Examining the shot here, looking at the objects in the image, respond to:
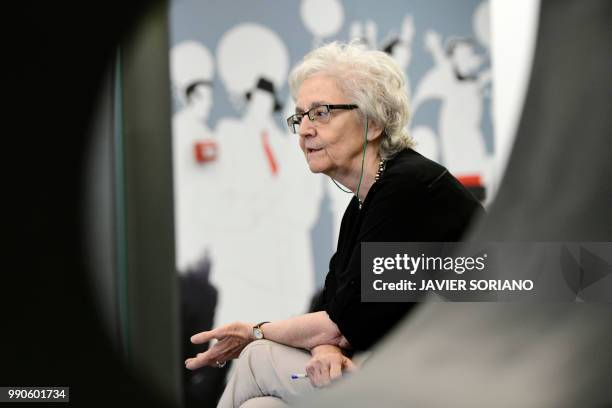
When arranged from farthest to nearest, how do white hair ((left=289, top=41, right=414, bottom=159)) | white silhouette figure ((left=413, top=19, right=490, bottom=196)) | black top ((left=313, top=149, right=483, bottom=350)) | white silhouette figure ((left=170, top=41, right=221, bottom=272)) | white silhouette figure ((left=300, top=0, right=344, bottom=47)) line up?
1. white silhouette figure ((left=413, top=19, right=490, bottom=196))
2. white silhouette figure ((left=300, top=0, right=344, bottom=47))
3. white silhouette figure ((left=170, top=41, right=221, bottom=272))
4. white hair ((left=289, top=41, right=414, bottom=159))
5. black top ((left=313, top=149, right=483, bottom=350))

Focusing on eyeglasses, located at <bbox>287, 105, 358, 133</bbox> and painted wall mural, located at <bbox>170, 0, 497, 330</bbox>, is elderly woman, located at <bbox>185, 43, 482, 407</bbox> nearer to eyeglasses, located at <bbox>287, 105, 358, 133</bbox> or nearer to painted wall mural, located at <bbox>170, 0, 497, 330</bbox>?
eyeglasses, located at <bbox>287, 105, 358, 133</bbox>

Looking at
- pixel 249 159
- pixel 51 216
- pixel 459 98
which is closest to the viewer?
pixel 51 216

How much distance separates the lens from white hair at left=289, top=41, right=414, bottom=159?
1.21 meters

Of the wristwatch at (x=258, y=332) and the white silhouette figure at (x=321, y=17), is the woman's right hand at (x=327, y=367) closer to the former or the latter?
the wristwatch at (x=258, y=332)

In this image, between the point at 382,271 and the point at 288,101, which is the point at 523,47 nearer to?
the point at 288,101

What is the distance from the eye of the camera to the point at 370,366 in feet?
2.55

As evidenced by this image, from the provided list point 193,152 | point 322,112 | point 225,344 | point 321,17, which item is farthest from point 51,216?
point 321,17

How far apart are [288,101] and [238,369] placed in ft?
4.05

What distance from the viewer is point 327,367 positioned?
108cm

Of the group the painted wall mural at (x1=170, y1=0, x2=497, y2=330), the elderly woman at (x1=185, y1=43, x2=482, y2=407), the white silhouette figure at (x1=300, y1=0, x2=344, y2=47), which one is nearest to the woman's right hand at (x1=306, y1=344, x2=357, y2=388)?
the elderly woman at (x1=185, y1=43, x2=482, y2=407)

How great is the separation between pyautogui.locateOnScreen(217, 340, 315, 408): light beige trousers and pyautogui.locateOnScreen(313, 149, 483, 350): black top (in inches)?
4.2

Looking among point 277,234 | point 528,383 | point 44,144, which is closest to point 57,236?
point 44,144

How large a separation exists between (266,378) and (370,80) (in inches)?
20.2

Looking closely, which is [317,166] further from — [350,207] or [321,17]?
[321,17]
